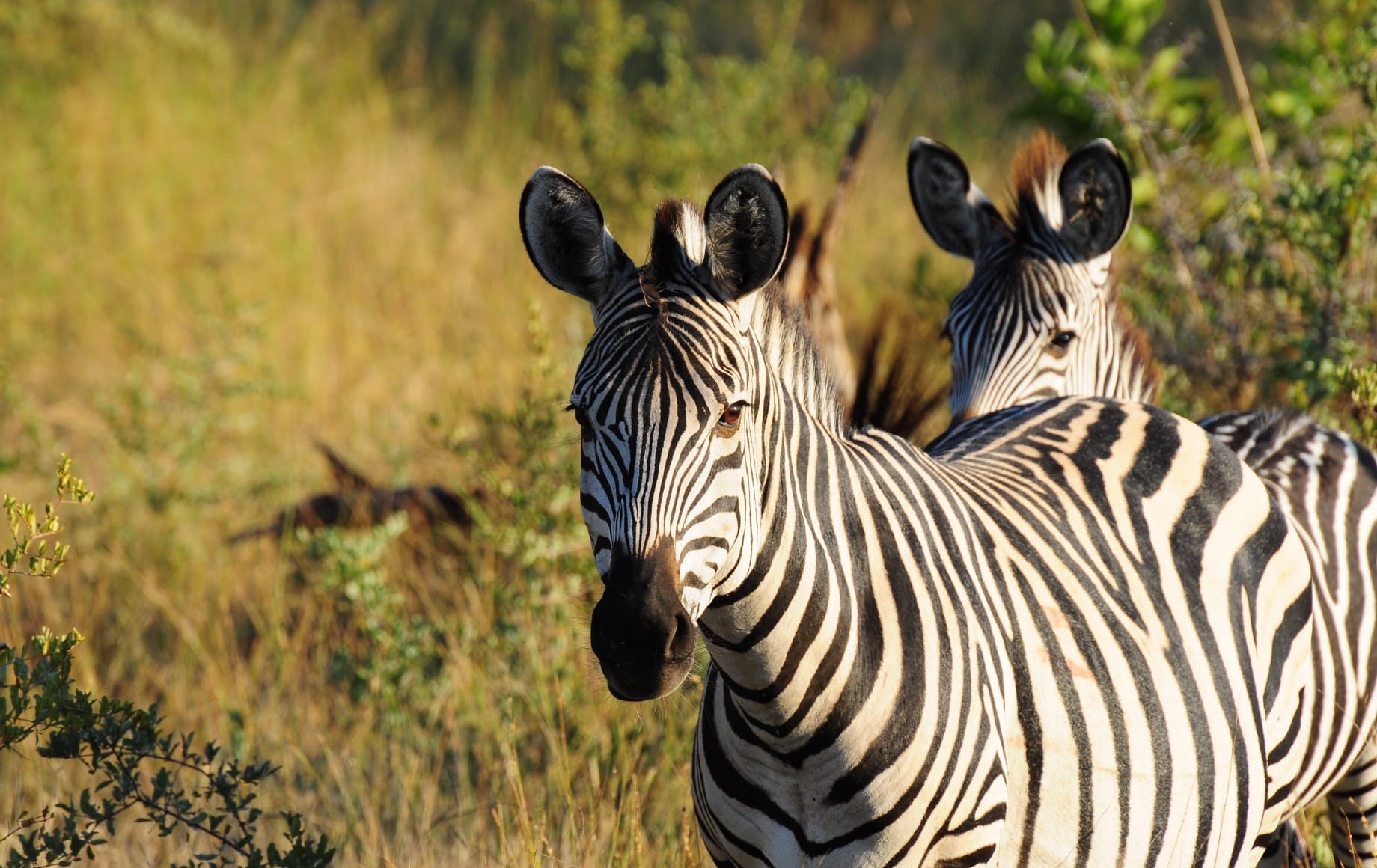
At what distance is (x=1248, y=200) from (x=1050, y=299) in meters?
1.04

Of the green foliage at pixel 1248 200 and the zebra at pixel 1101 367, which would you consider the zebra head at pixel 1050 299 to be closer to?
the zebra at pixel 1101 367

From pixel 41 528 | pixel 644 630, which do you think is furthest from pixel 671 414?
pixel 41 528

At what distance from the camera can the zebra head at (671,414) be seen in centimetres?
196

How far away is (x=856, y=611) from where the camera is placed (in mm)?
2266

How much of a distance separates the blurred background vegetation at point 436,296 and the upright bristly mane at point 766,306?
24.3 inches

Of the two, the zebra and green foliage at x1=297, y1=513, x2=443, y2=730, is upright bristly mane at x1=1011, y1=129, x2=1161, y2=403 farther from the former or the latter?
green foliage at x1=297, y1=513, x2=443, y2=730

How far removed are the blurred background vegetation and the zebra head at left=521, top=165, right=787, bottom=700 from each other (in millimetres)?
333

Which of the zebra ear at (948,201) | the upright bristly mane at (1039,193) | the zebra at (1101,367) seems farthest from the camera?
the zebra ear at (948,201)

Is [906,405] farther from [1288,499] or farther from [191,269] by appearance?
[191,269]

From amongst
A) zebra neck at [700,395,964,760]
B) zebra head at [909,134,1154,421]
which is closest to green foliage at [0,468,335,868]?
zebra neck at [700,395,964,760]

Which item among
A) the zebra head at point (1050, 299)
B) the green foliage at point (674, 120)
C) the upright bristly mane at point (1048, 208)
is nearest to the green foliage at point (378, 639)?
the zebra head at point (1050, 299)

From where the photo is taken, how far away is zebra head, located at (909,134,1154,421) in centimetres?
408

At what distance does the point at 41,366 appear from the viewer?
8.02 m

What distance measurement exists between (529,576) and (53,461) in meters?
3.19
